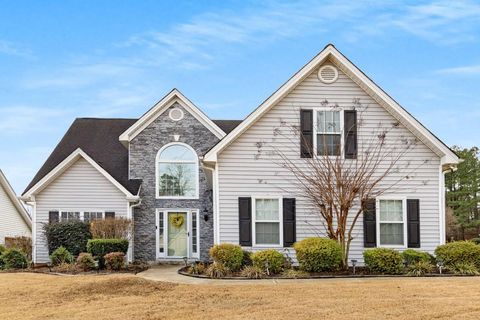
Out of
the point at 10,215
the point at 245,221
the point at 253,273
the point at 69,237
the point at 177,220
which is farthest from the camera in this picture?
the point at 10,215

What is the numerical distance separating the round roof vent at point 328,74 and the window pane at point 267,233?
4748 millimetres

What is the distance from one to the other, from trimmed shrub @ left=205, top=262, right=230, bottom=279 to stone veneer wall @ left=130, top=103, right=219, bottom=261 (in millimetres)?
7815

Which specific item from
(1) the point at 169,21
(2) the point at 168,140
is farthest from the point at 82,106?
(1) the point at 169,21

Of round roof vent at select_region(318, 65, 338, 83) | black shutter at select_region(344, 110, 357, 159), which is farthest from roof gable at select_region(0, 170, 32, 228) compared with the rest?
black shutter at select_region(344, 110, 357, 159)

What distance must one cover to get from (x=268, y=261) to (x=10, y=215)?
72.4 ft

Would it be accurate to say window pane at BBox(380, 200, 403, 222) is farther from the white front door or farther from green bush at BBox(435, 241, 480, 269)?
the white front door

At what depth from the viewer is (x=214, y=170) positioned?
18.7 meters

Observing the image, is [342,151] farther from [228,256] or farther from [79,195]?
[79,195]

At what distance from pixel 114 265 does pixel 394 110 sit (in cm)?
1007

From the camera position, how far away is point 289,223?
18.4 metres

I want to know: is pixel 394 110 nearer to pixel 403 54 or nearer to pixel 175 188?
pixel 403 54

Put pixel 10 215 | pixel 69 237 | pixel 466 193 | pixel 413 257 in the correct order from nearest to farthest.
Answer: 1. pixel 413 257
2. pixel 69 237
3. pixel 10 215
4. pixel 466 193

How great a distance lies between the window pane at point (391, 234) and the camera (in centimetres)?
1847

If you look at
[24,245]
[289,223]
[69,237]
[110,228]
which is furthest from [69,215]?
[289,223]
